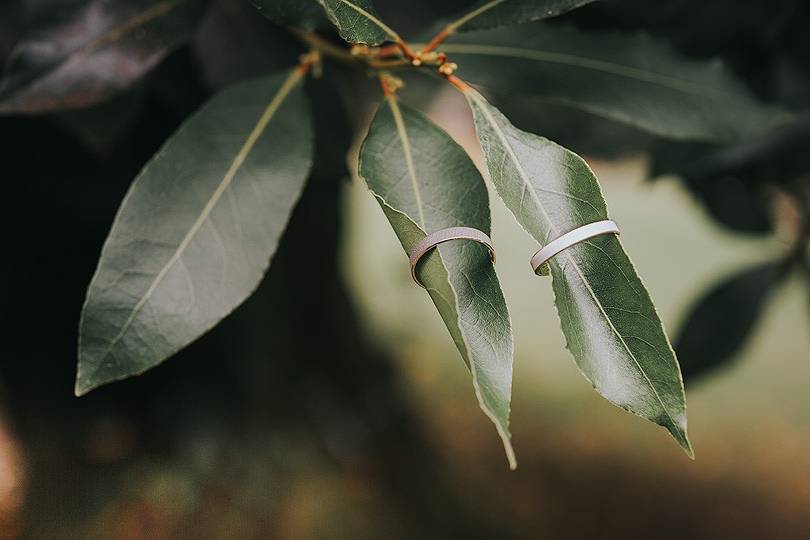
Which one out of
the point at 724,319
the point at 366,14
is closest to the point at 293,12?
the point at 366,14

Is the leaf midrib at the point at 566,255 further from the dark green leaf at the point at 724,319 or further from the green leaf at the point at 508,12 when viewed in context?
the dark green leaf at the point at 724,319

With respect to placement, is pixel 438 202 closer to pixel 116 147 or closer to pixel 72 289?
pixel 116 147

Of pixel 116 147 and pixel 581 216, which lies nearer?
pixel 581 216

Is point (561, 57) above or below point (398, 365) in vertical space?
above

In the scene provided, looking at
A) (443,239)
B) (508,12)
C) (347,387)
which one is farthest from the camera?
(347,387)

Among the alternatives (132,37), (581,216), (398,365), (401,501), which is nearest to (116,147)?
(132,37)

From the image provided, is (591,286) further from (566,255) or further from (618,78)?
(618,78)
